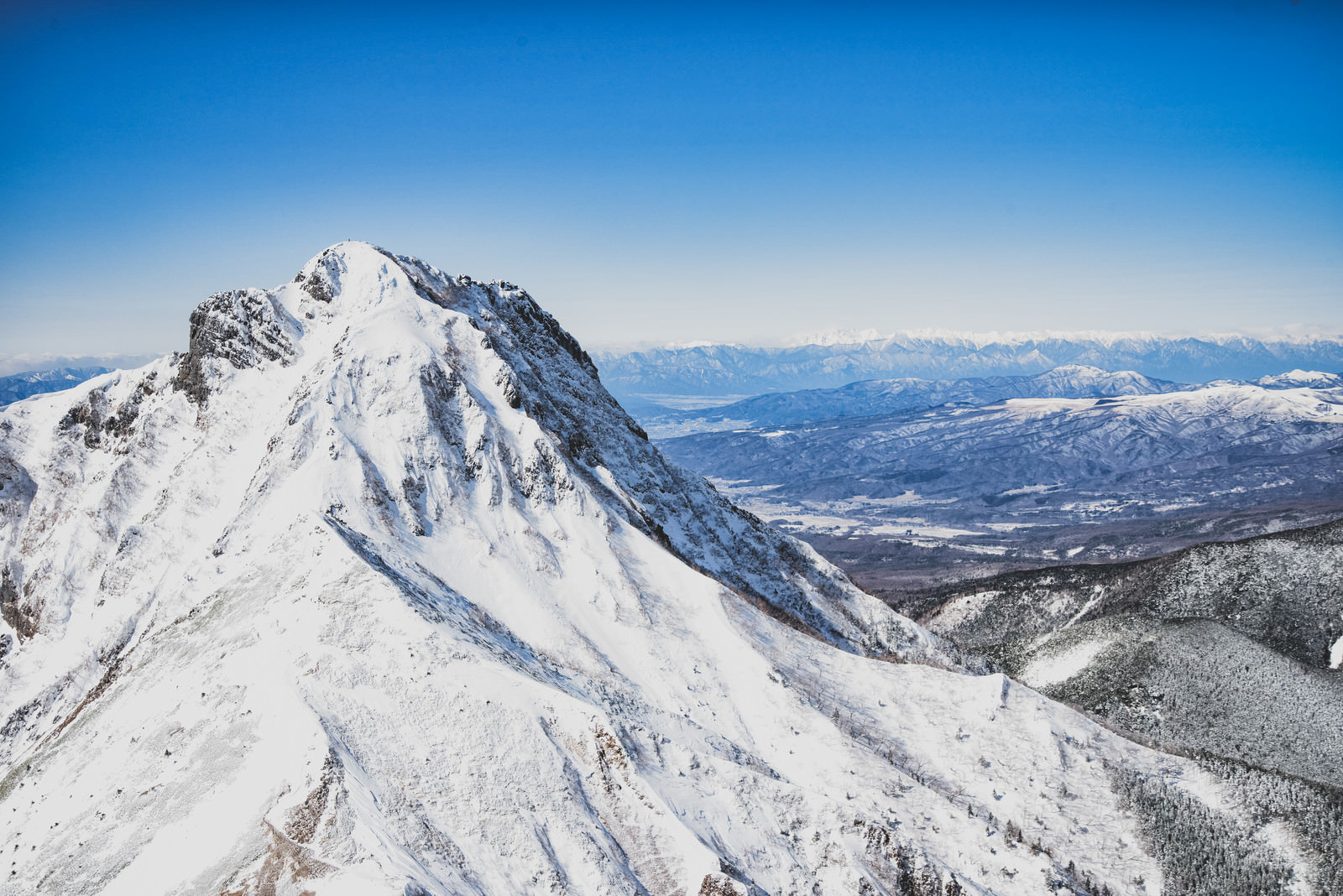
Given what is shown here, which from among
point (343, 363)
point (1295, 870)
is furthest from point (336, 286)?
point (1295, 870)

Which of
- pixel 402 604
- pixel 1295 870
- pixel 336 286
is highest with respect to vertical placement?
pixel 336 286

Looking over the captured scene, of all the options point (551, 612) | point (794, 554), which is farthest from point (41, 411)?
point (794, 554)

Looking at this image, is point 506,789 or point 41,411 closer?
point 506,789

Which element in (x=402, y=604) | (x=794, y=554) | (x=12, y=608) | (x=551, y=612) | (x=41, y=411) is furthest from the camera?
(x=794, y=554)

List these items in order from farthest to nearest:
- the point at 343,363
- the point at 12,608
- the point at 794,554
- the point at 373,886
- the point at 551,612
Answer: the point at 794,554 → the point at 343,363 → the point at 12,608 → the point at 551,612 → the point at 373,886

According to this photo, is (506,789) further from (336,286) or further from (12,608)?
(336,286)

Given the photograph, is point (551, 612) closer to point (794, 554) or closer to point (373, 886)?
point (373, 886)

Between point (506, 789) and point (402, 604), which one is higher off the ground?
point (402, 604)
